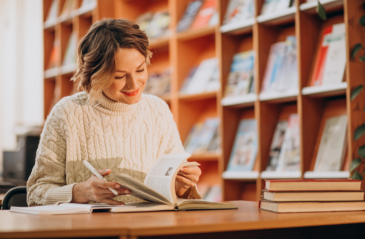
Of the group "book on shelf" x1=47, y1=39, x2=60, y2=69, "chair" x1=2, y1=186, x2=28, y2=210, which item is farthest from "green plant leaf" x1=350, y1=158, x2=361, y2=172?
"book on shelf" x1=47, y1=39, x2=60, y2=69

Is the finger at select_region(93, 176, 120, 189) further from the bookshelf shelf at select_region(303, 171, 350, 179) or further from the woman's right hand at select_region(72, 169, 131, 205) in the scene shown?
the bookshelf shelf at select_region(303, 171, 350, 179)

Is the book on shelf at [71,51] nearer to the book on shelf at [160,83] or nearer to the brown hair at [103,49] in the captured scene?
the book on shelf at [160,83]

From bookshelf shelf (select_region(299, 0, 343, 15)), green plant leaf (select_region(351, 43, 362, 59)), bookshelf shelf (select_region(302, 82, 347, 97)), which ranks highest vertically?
bookshelf shelf (select_region(299, 0, 343, 15))

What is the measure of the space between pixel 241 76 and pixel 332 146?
773 millimetres

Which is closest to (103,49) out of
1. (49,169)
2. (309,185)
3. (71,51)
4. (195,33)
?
(49,169)

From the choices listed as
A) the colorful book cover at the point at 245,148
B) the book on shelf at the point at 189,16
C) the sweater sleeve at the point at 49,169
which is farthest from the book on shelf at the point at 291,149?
the sweater sleeve at the point at 49,169

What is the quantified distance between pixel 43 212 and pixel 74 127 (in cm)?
59

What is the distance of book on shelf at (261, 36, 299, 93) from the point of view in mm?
2719

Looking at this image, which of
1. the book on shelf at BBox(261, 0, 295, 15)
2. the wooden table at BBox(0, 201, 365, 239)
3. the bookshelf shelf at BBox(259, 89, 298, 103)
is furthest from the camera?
the book on shelf at BBox(261, 0, 295, 15)

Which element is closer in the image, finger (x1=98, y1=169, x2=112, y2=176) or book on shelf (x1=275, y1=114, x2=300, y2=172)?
finger (x1=98, y1=169, x2=112, y2=176)

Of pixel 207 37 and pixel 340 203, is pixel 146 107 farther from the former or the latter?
pixel 207 37

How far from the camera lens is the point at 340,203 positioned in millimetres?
1341

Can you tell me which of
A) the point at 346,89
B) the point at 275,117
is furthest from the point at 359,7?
the point at 275,117

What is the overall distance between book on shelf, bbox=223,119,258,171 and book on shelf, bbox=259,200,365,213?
1.54m
